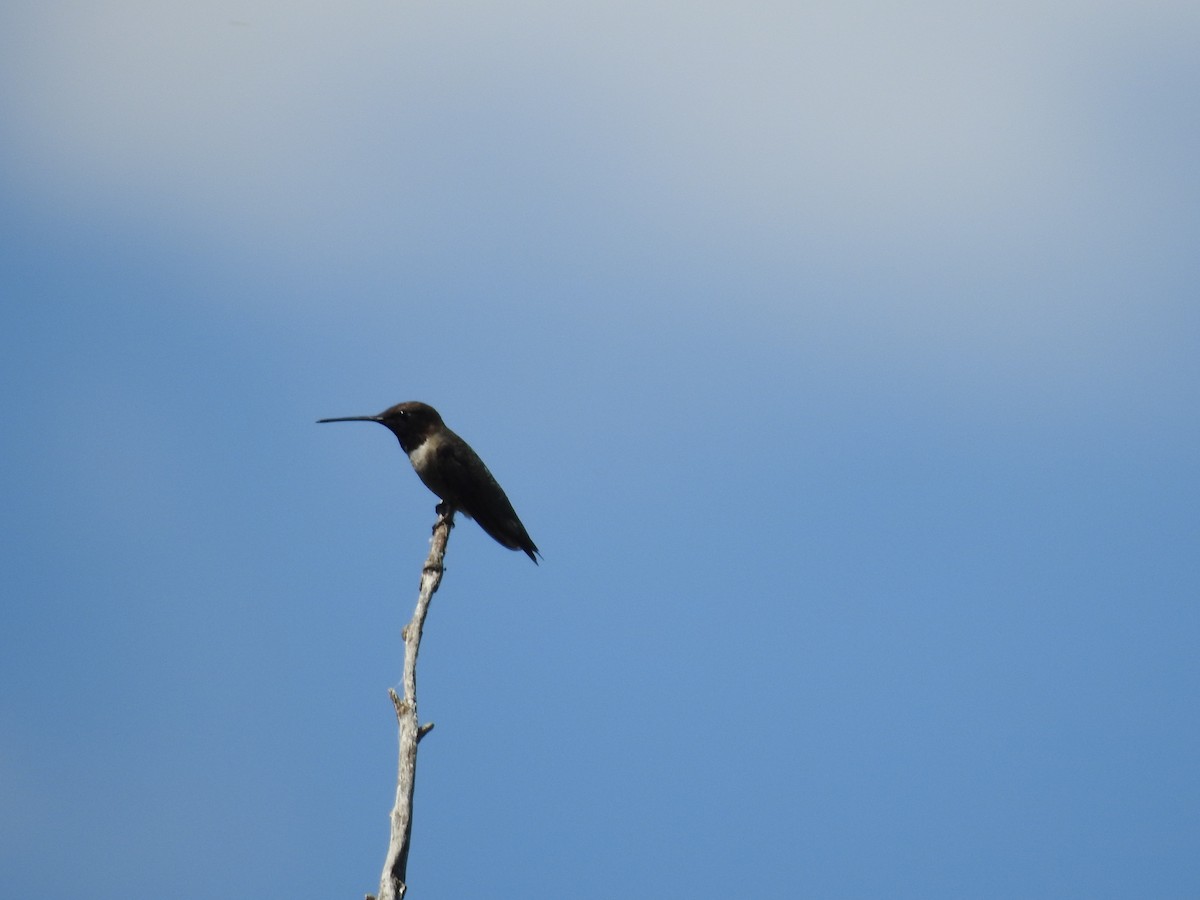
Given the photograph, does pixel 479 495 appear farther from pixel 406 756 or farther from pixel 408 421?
pixel 406 756

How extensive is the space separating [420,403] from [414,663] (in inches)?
156

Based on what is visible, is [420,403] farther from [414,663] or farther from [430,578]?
[414,663]

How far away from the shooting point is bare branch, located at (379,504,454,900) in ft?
21.6

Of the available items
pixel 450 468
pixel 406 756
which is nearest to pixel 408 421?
pixel 450 468

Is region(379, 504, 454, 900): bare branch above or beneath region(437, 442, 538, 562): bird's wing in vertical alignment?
beneath

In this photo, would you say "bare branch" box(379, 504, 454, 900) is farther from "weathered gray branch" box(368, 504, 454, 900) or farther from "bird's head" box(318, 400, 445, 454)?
"bird's head" box(318, 400, 445, 454)

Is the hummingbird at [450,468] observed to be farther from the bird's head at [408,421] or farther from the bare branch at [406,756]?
the bare branch at [406,756]

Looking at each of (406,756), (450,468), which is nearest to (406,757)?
(406,756)

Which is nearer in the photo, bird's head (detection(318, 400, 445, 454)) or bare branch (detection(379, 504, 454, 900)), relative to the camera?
bare branch (detection(379, 504, 454, 900))

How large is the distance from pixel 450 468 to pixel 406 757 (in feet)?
13.5

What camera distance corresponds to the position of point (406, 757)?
7.01 metres

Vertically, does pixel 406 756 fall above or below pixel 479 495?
below

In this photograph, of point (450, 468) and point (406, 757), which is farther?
point (450, 468)

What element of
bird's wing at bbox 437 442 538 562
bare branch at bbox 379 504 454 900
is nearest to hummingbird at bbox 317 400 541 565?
bird's wing at bbox 437 442 538 562
